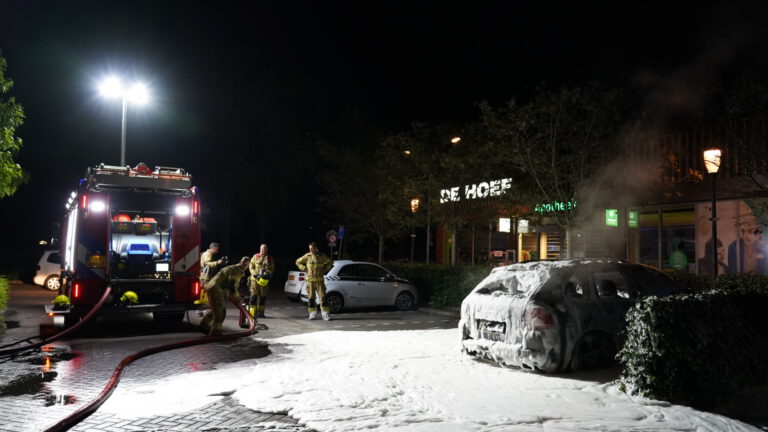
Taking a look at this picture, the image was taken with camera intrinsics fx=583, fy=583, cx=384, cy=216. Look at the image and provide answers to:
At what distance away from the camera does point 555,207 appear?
17.2 metres

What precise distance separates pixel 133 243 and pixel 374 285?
648cm

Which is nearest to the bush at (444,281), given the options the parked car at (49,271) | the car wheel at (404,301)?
the car wheel at (404,301)

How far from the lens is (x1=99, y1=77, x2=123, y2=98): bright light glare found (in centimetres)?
1794

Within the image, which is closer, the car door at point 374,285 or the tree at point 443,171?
the car door at point 374,285

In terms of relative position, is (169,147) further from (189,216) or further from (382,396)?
(382,396)

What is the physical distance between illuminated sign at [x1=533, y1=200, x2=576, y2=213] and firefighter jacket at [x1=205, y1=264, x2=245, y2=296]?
9.89m

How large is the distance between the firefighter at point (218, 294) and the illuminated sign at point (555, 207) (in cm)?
988

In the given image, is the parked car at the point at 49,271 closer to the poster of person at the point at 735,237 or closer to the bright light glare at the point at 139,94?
the bright light glare at the point at 139,94

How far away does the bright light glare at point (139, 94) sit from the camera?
18188 millimetres

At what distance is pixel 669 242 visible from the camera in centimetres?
2059

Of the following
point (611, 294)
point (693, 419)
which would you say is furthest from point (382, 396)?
point (611, 294)

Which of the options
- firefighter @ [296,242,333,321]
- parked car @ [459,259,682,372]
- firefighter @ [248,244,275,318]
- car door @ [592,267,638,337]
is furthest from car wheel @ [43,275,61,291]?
car door @ [592,267,638,337]

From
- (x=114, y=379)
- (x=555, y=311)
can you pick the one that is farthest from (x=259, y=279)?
(x=555, y=311)

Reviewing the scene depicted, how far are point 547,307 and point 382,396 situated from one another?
231cm
